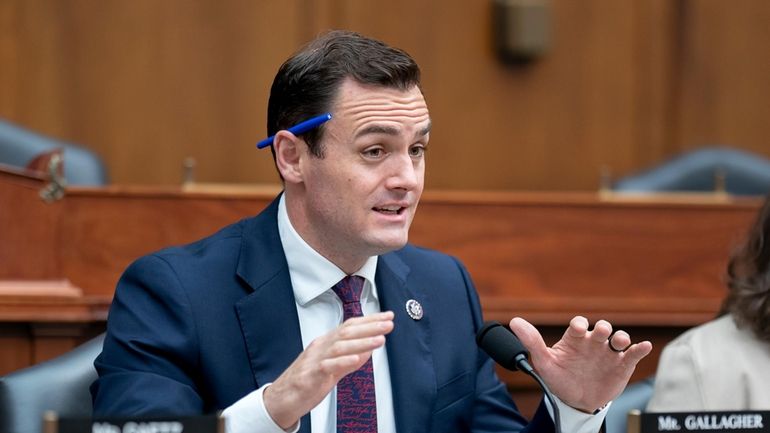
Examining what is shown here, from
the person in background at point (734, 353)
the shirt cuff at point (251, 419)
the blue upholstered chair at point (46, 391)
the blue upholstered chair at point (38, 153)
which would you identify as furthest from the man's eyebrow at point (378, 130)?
the blue upholstered chair at point (38, 153)

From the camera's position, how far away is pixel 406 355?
93.4 inches

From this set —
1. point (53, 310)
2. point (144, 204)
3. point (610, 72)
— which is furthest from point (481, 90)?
point (53, 310)

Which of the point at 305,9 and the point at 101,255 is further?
the point at 305,9

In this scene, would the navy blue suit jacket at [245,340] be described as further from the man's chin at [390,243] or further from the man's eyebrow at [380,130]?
the man's eyebrow at [380,130]

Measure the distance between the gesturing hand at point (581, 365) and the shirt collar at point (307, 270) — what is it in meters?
0.36

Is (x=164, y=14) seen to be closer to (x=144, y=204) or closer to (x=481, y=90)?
(x=481, y=90)

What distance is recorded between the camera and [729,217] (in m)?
3.93

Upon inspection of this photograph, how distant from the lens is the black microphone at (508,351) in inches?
78.7

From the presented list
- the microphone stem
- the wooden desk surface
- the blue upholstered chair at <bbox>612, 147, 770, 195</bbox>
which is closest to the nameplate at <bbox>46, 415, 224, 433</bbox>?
the microphone stem

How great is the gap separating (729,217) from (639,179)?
0.87m

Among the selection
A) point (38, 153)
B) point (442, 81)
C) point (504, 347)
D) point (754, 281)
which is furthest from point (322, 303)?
point (442, 81)

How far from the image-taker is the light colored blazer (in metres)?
2.78

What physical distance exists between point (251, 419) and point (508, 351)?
41cm

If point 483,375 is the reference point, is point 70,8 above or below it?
above
